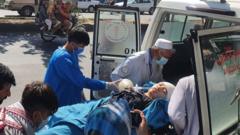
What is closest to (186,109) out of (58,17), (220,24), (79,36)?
(220,24)

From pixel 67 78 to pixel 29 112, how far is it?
6.74 ft

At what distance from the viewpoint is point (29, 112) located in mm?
2820

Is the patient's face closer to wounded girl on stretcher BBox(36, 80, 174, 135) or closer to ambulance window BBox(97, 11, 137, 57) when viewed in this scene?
wounded girl on stretcher BBox(36, 80, 174, 135)

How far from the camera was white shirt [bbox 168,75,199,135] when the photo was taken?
3.32 metres

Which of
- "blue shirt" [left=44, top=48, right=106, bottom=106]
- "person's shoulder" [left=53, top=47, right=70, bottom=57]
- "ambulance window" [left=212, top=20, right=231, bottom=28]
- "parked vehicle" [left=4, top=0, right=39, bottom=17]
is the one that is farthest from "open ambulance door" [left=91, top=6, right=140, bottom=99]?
"parked vehicle" [left=4, top=0, right=39, bottom=17]

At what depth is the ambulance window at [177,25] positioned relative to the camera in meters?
5.17

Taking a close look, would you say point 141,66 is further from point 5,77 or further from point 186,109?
point 5,77

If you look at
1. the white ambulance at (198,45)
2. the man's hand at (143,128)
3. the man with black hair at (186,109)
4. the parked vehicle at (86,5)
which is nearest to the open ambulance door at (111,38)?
the white ambulance at (198,45)

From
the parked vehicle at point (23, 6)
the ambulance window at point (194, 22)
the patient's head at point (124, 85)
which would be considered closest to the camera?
the patient's head at point (124, 85)

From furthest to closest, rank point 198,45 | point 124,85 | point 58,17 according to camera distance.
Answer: point 58,17
point 124,85
point 198,45

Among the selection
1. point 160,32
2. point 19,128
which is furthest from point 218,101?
point 160,32

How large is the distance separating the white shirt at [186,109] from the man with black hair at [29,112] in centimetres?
95

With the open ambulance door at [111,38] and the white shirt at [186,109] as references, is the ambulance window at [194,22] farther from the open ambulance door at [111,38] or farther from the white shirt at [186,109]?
the white shirt at [186,109]

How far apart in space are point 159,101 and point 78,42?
58.6 inches
